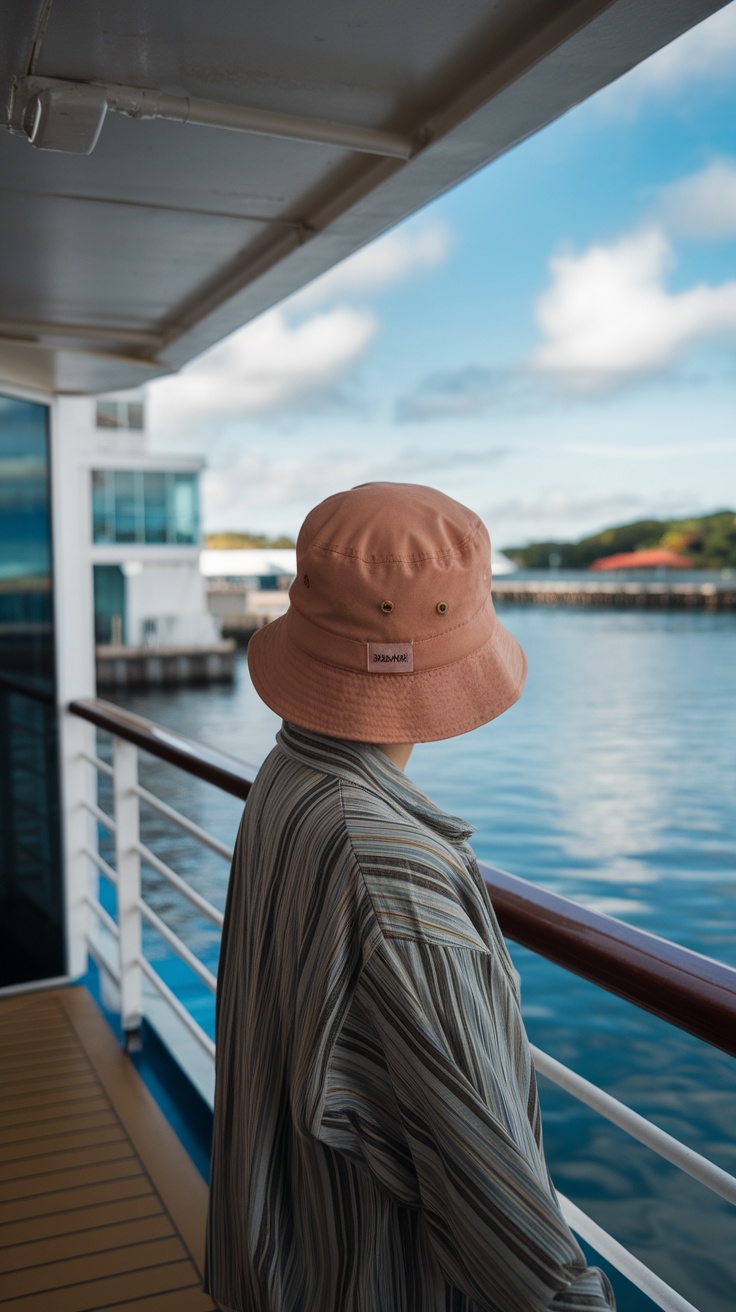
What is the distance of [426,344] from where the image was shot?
208 feet

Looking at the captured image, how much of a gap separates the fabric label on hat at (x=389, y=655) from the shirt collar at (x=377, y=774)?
0.18 ft

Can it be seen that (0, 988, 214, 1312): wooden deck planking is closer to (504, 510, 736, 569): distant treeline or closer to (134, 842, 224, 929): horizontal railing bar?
(134, 842, 224, 929): horizontal railing bar

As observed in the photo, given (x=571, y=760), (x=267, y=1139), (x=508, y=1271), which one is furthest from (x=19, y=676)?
Answer: (x=571, y=760)

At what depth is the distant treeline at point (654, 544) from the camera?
226 feet

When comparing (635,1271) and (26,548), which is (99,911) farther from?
(635,1271)

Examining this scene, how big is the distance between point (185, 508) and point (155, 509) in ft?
2.49

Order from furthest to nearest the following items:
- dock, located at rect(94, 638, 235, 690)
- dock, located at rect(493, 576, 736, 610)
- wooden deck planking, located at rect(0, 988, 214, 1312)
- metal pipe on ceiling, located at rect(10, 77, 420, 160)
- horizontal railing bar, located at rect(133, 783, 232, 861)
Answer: dock, located at rect(493, 576, 736, 610)
dock, located at rect(94, 638, 235, 690)
horizontal railing bar, located at rect(133, 783, 232, 861)
wooden deck planking, located at rect(0, 988, 214, 1312)
metal pipe on ceiling, located at rect(10, 77, 420, 160)

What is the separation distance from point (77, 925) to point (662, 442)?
212 feet

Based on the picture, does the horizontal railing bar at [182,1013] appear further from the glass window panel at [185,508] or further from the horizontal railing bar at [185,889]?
the glass window panel at [185,508]

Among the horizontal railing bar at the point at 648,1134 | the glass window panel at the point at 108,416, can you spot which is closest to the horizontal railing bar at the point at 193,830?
the horizontal railing bar at the point at 648,1134

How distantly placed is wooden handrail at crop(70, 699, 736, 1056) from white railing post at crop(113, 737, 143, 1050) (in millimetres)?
1369

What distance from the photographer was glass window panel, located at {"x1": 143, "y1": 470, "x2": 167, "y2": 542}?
90.2 ft

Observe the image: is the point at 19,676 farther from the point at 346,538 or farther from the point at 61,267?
the point at 346,538

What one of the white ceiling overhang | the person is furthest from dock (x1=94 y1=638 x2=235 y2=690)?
the person
